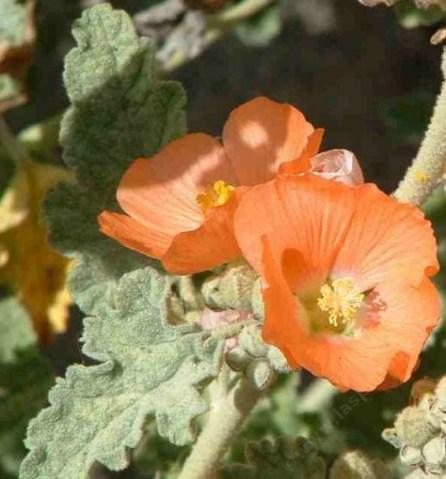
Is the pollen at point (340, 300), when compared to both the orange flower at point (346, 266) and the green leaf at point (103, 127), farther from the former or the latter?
the green leaf at point (103, 127)

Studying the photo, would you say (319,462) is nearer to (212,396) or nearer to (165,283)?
(212,396)

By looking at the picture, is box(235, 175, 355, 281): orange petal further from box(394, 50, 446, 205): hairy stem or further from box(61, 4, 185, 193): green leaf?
box(61, 4, 185, 193): green leaf

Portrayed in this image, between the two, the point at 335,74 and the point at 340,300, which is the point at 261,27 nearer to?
the point at 335,74

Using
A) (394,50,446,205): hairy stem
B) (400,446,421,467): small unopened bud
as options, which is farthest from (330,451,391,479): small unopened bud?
(394,50,446,205): hairy stem

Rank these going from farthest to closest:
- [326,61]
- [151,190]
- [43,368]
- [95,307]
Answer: [326,61], [43,368], [95,307], [151,190]

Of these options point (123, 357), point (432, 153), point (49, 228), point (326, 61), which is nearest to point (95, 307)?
point (49, 228)

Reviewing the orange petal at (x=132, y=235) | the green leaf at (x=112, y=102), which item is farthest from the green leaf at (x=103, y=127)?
the orange petal at (x=132, y=235)
